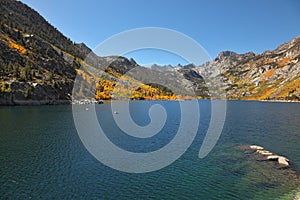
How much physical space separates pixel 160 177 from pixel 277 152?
3621cm

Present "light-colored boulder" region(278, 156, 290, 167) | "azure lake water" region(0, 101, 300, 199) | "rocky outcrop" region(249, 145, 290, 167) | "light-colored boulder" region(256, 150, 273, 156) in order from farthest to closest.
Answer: "light-colored boulder" region(256, 150, 273, 156) → "rocky outcrop" region(249, 145, 290, 167) → "light-colored boulder" region(278, 156, 290, 167) → "azure lake water" region(0, 101, 300, 199)

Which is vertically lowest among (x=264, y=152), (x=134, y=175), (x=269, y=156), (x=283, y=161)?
(x=134, y=175)

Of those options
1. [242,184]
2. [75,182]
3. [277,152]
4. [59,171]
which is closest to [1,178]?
[59,171]

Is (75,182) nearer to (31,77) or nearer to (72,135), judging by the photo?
(72,135)

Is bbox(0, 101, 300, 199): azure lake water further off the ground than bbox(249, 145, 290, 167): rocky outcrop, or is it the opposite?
bbox(249, 145, 290, 167): rocky outcrop

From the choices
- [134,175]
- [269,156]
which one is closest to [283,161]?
[269,156]

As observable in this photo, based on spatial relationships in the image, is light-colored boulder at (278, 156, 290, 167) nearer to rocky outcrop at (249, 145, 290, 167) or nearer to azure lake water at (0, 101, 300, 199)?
rocky outcrop at (249, 145, 290, 167)

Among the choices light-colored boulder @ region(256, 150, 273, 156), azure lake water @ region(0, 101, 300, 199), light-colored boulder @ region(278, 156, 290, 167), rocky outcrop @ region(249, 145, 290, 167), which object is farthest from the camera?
light-colored boulder @ region(256, 150, 273, 156)

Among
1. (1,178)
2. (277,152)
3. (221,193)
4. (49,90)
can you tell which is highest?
(49,90)

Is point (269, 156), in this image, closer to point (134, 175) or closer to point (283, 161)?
point (283, 161)

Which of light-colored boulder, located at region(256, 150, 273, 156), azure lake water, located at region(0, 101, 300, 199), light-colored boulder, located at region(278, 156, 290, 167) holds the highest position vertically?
light-colored boulder, located at region(256, 150, 273, 156)

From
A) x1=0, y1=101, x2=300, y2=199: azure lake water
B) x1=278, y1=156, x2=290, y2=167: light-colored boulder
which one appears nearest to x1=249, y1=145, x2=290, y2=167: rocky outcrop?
x1=278, y1=156, x2=290, y2=167: light-colored boulder

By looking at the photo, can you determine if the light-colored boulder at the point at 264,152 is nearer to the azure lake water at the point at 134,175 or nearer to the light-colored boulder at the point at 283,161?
the azure lake water at the point at 134,175

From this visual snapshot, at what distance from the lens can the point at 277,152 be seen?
58219mm
